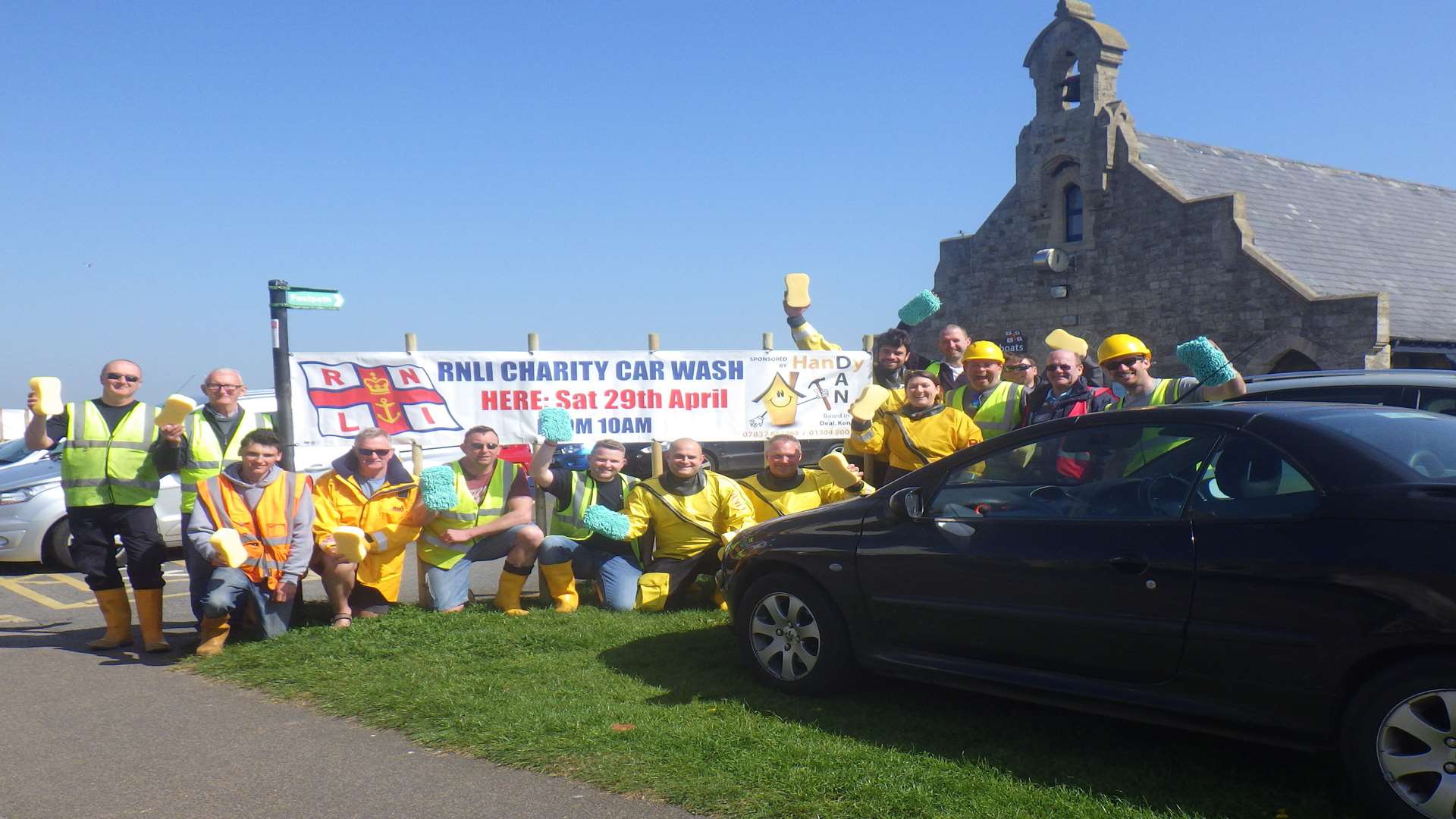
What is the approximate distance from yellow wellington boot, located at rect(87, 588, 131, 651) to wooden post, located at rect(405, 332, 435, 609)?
183 centimetres

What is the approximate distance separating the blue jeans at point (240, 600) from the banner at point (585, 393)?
311cm

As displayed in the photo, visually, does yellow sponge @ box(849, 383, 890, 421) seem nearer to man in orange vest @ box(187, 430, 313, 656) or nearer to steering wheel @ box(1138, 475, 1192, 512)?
steering wheel @ box(1138, 475, 1192, 512)

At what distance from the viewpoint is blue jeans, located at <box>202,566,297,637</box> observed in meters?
6.77

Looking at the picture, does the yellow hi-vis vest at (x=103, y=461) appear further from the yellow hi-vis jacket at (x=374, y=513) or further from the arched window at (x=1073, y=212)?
the arched window at (x=1073, y=212)

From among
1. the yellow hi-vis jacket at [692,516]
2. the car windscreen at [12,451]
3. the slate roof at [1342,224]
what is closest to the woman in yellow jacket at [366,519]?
the yellow hi-vis jacket at [692,516]

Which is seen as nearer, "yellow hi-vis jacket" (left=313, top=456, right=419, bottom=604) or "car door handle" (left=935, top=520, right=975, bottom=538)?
"car door handle" (left=935, top=520, right=975, bottom=538)

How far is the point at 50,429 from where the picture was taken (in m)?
7.29

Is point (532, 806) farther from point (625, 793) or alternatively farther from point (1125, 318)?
point (1125, 318)

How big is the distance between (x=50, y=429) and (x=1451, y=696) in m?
7.58

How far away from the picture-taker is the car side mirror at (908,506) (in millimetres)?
4996

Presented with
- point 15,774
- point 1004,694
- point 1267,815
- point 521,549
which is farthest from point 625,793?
point 521,549

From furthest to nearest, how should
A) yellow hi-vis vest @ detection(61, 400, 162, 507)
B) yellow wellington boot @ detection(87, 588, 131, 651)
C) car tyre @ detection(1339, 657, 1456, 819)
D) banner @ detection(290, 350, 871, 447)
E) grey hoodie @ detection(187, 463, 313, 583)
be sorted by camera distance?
banner @ detection(290, 350, 871, 447) < yellow wellington boot @ detection(87, 588, 131, 651) < yellow hi-vis vest @ detection(61, 400, 162, 507) < grey hoodie @ detection(187, 463, 313, 583) < car tyre @ detection(1339, 657, 1456, 819)

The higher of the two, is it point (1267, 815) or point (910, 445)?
point (910, 445)

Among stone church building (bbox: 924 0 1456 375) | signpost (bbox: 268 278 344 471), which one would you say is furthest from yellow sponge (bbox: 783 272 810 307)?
stone church building (bbox: 924 0 1456 375)
